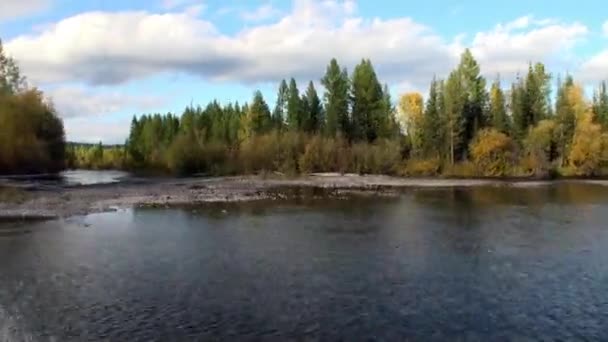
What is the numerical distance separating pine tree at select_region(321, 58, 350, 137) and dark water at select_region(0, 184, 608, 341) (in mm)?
70664

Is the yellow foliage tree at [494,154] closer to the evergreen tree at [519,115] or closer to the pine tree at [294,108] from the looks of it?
the evergreen tree at [519,115]

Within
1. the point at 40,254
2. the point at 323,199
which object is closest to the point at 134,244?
the point at 40,254

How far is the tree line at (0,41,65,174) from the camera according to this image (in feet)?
266

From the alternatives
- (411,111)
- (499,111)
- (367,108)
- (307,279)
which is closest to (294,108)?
(367,108)

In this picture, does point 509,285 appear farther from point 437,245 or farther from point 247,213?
point 247,213

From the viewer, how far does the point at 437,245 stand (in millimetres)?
25828

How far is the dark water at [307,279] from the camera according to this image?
47.0 ft

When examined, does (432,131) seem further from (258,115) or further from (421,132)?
(258,115)

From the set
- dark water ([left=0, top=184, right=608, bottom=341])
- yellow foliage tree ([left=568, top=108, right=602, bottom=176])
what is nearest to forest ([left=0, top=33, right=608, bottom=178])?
yellow foliage tree ([left=568, top=108, right=602, bottom=176])

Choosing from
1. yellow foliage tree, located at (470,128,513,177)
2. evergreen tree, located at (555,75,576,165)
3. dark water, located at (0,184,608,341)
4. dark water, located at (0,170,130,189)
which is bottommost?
dark water, located at (0,184,608,341)

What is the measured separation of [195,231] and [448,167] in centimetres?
7145

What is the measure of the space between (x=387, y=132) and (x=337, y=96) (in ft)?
36.8

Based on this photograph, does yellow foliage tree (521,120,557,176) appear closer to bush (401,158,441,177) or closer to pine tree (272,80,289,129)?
bush (401,158,441,177)

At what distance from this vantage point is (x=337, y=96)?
351 feet
